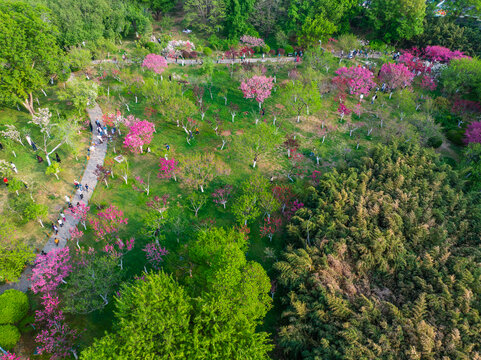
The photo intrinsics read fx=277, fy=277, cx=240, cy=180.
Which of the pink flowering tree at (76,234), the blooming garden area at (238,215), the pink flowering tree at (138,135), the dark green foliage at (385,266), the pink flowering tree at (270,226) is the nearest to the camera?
the dark green foliage at (385,266)

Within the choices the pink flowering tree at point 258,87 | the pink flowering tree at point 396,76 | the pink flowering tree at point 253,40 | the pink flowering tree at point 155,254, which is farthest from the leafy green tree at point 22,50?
the pink flowering tree at point 396,76

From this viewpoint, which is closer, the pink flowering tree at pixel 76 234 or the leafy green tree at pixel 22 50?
the pink flowering tree at pixel 76 234

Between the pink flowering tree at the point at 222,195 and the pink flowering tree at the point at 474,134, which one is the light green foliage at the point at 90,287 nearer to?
the pink flowering tree at the point at 222,195

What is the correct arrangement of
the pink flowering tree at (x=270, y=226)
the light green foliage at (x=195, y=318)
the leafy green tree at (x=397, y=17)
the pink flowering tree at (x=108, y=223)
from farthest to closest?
the leafy green tree at (x=397, y=17), the pink flowering tree at (x=270, y=226), the pink flowering tree at (x=108, y=223), the light green foliage at (x=195, y=318)

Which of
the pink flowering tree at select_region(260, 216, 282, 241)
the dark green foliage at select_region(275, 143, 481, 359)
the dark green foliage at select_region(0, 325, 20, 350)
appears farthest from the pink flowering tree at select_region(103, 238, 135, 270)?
the dark green foliage at select_region(275, 143, 481, 359)

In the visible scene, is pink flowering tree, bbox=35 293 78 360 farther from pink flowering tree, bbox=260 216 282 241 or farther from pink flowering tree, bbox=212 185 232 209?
pink flowering tree, bbox=260 216 282 241

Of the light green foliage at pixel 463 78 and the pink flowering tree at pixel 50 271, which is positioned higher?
the light green foliage at pixel 463 78

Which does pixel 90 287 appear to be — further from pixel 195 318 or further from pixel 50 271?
pixel 195 318
